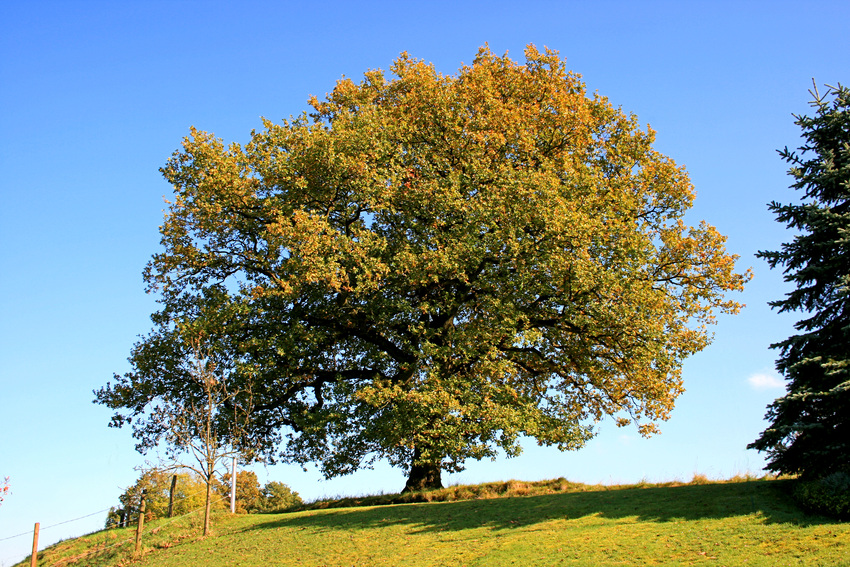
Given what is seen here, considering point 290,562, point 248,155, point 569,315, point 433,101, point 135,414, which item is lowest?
point 290,562

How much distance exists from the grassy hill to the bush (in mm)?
331

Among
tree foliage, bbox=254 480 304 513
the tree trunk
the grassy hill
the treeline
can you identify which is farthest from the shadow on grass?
tree foliage, bbox=254 480 304 513

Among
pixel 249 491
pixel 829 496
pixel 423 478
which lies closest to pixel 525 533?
pixel 829 496

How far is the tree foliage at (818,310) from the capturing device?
1677cm

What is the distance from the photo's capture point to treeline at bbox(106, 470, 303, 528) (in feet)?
83.5

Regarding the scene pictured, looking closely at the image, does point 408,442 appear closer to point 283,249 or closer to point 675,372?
point 283,249

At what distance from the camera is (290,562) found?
17859 mm

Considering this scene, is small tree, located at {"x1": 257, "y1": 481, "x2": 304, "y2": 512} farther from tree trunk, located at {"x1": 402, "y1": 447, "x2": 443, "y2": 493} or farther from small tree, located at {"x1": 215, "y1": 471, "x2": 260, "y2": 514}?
tree trunk, located at {"x1": 402, "y1": 447, "x2": 443, "y2": 493}

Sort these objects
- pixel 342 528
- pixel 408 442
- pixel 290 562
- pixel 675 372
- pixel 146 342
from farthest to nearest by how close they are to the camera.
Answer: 1. pixel 146 342
2. pixel 675 372
3. pixel 408 442
4. pixel 342 528
5. pixel 290 562

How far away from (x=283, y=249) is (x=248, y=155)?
14.1 feet

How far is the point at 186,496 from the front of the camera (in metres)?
51.3

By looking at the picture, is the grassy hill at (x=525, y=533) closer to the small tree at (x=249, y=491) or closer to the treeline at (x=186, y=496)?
the treeline at (x=186, y=496)

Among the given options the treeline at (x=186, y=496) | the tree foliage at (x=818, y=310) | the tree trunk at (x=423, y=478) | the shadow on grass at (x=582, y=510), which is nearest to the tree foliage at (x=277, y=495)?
the treeline at (x=186, y=496)

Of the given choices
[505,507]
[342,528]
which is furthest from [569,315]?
[342,528]
